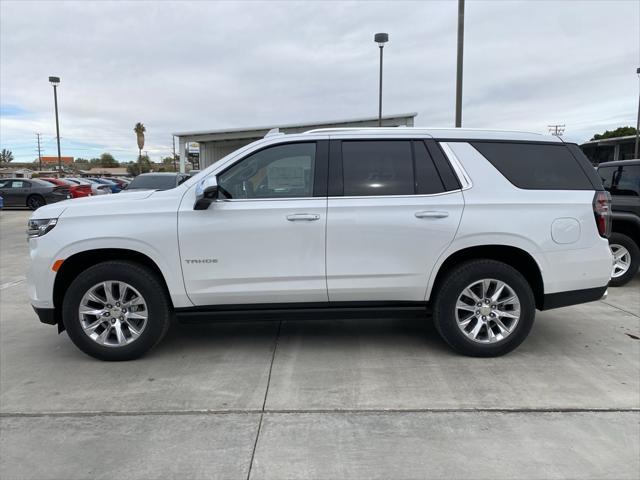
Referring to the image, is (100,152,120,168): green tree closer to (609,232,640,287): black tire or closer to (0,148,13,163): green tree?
(0,148,13,163): green tree

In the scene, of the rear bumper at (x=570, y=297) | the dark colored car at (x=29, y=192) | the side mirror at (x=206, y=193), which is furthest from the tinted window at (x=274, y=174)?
the dark colored car at (x=29, y=192)

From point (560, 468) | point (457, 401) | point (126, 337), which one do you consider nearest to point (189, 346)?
point (126, 337)

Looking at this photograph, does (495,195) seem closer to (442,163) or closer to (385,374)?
(442,163)

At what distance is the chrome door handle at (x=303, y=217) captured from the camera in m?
4.02

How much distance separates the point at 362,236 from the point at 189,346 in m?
2.00

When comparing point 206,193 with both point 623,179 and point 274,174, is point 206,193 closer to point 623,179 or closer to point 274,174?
point 274,174

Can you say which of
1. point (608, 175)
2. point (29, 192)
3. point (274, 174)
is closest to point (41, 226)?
point (274, 174)

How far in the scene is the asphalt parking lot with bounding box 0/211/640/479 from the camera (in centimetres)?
279

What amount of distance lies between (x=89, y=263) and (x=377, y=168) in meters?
2.62

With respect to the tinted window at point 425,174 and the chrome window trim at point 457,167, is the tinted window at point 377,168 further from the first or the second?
the chrome window trim at point 457,167

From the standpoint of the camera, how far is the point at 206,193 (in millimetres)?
3922

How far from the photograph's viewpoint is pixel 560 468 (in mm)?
2725

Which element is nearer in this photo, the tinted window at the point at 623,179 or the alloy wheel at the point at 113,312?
the alloy wheel at the point at 113,312

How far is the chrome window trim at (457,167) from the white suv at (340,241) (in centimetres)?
1
